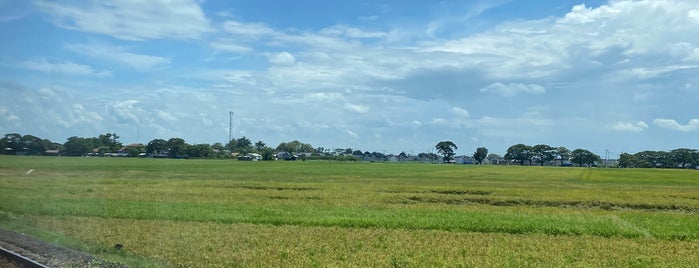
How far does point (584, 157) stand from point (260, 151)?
88.3m

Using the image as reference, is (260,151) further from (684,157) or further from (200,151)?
(684,157)

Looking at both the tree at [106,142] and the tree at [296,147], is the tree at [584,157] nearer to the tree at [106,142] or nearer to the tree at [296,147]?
the tree at [296,147]

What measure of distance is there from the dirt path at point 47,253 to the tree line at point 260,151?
13775 mm

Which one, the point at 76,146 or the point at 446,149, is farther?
the point at 446,149

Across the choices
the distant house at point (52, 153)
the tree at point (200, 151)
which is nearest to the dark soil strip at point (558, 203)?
the distant house at point (52, 153)

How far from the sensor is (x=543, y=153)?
563 feet

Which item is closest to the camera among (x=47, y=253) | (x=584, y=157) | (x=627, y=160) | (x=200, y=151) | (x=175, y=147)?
(x=47, y=253)

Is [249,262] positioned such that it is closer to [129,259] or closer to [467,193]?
[129,259]

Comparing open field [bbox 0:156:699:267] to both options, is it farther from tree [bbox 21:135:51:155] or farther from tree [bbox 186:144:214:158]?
tree [bbox 186:144:214:158]

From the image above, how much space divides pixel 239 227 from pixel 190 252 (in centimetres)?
455

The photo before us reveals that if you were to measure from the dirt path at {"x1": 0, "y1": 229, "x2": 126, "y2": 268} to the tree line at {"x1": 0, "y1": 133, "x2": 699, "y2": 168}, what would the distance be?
542 inches

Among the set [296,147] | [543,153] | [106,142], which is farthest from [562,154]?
[106,142]

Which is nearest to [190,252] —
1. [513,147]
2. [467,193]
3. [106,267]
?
[106,267]

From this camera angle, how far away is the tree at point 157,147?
61.5m
